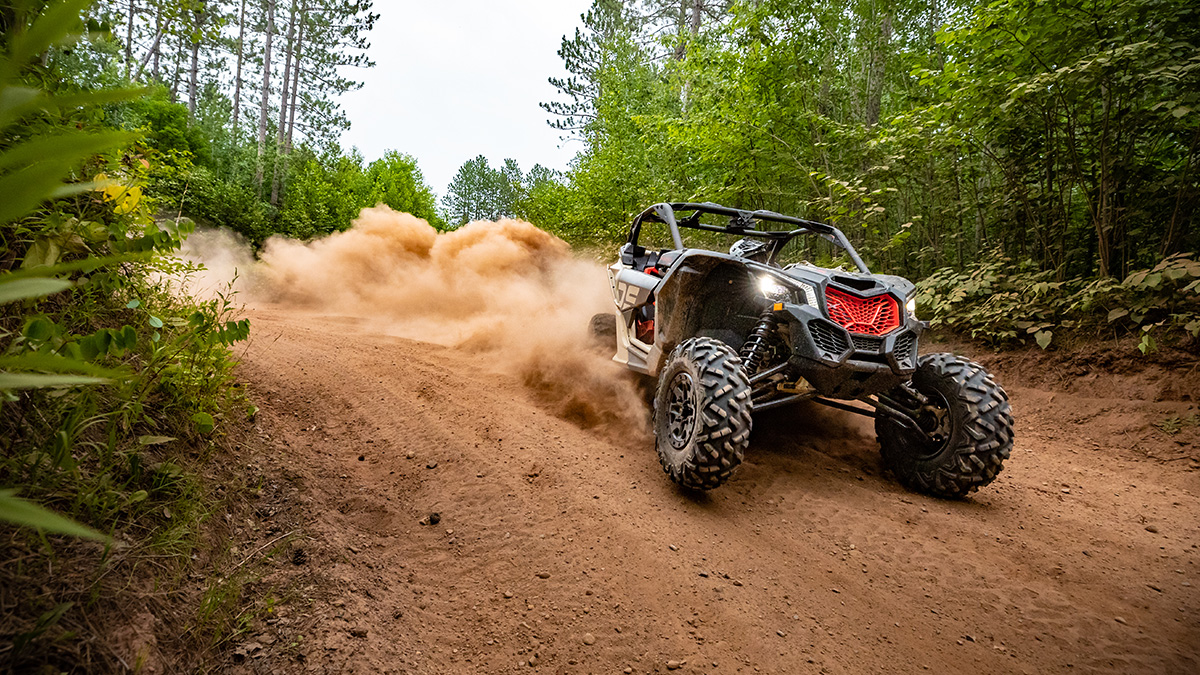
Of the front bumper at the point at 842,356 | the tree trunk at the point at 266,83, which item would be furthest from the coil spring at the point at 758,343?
the tree trunk at the point at 266,83

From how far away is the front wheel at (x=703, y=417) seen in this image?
9.91ft

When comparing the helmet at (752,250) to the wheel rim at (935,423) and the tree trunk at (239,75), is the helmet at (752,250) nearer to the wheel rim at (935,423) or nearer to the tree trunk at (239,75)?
the wheel rim at (935,423)

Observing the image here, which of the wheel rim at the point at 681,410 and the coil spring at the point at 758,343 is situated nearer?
the wheel rim at the point at 681,410

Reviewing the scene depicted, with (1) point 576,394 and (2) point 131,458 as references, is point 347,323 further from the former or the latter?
(2) point 131,458

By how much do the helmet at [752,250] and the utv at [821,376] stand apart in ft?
1.86

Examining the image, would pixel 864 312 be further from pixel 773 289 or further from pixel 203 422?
pixel 203 422

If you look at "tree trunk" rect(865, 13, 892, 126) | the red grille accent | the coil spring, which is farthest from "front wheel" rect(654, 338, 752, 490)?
"tree trunk" rect(865, 13, 892, 126)

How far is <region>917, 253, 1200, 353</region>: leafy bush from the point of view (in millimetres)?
5309

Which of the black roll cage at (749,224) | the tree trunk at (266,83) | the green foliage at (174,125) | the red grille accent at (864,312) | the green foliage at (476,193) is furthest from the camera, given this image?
the green foliage at (476,193)

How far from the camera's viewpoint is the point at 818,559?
277 centimetres

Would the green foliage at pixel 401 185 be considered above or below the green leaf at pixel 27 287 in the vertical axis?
above

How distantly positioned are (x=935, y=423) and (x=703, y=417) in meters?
1.85

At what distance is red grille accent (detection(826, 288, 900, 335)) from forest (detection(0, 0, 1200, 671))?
339cm

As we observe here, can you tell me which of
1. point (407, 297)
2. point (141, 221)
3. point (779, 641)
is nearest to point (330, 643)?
point (779, 641)
